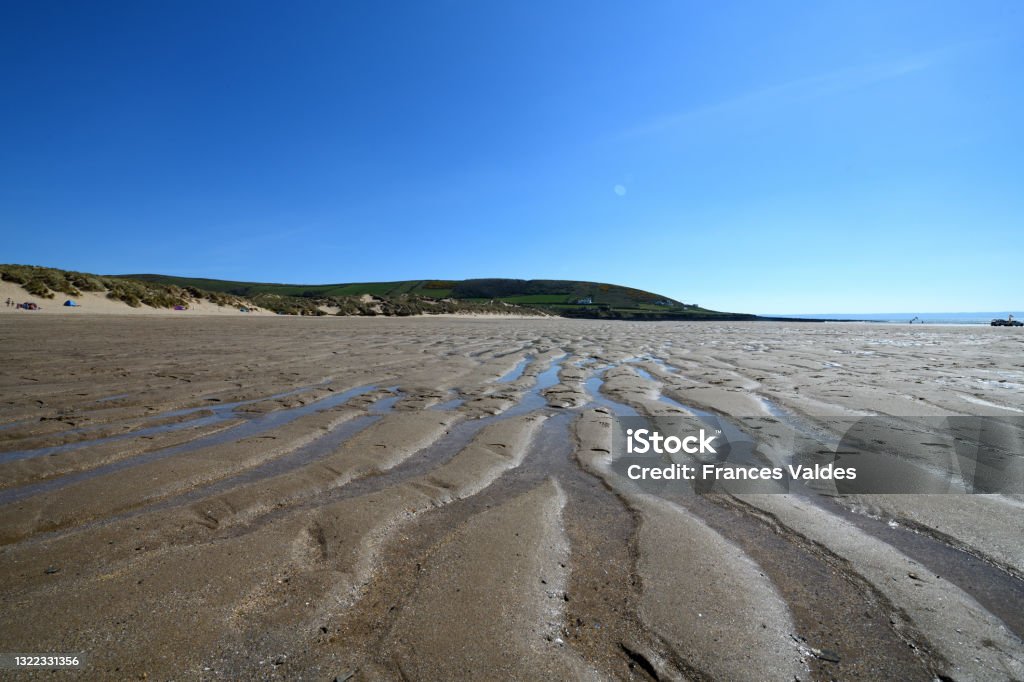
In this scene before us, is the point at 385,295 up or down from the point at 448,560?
up

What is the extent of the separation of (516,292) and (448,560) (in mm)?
80817

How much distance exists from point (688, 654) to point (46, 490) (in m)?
3.68

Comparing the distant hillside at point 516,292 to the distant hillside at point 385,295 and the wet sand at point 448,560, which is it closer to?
the distant hillside at point 385,295

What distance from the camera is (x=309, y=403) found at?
17.7 ft

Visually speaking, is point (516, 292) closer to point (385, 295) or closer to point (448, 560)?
point (385, 295)

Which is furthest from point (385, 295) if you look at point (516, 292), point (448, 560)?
point (448, 560)

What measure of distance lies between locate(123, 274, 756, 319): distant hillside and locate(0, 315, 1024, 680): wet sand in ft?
195

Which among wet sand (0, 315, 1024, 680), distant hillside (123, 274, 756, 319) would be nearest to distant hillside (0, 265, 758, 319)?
distant hillside (123, 274, 756, 319)

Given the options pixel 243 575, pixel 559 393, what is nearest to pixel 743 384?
pixel 559 393

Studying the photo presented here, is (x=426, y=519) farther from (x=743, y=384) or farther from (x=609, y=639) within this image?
(x=743, y=384)

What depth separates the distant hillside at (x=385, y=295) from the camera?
84.2 ft

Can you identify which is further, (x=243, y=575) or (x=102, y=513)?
(x=102, y=513)

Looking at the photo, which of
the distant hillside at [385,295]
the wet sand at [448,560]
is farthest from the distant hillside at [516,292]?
the wet sand at [448,560]

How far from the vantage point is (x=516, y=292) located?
270 feet
